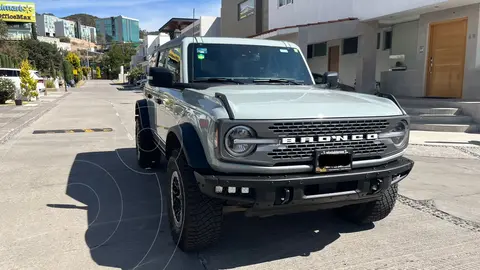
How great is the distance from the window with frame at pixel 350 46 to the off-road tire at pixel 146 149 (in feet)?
44.8

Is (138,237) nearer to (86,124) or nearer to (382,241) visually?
(382,241)

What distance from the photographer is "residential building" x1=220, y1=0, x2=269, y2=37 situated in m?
24.9

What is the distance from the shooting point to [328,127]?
124 inches

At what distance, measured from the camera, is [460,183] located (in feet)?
19.5

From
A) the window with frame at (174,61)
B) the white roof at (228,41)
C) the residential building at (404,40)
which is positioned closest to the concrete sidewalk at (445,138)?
the residential building at (404,40)

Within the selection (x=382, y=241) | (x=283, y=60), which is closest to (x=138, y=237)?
(x=382, y=241)

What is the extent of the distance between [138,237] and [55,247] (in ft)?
→ 2.48

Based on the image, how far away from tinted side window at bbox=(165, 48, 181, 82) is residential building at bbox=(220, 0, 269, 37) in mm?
19640

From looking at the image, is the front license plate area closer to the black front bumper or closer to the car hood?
the black front bumper

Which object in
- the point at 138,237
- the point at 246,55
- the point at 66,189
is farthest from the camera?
the point at 66,189

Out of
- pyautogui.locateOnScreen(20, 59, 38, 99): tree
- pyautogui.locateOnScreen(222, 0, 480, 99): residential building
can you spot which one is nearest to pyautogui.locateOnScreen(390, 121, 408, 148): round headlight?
pyautogui.locateOnScreen(222, 0, 480, 99): residential building

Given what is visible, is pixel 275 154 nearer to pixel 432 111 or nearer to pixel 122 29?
pixel 432 111

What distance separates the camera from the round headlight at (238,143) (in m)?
2.98

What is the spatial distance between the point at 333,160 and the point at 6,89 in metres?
21.1
